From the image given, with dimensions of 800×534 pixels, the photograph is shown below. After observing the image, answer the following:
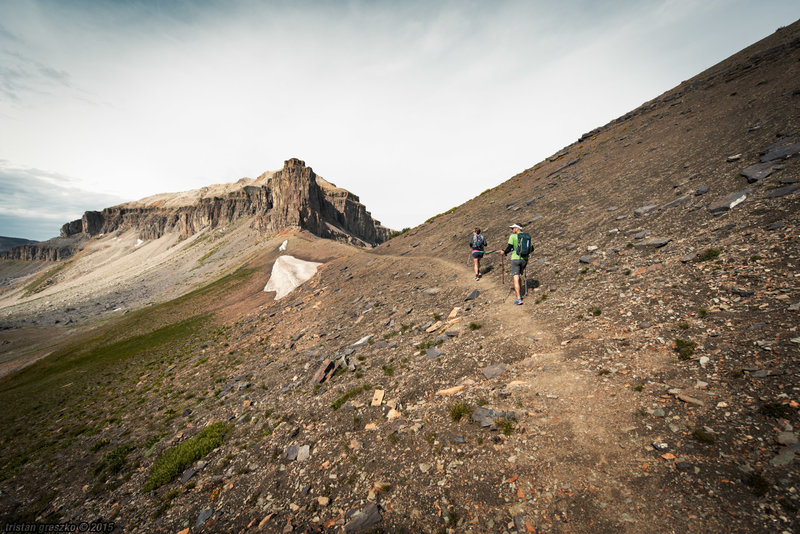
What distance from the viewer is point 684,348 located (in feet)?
26.6

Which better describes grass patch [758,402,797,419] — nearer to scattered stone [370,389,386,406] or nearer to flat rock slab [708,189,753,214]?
scattered stone [370,389,386,406]

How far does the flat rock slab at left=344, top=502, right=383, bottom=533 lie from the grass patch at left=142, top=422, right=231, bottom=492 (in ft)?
31.3

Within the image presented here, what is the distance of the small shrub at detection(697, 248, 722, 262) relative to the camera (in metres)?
10.8

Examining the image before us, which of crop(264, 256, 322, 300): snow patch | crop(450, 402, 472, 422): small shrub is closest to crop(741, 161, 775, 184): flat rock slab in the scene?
crop(450, 402, 472, 422): small shrub

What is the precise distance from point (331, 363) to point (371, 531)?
965 centimetres

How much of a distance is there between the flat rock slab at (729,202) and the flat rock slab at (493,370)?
1288 cm

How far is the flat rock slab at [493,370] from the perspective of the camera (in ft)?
33.5

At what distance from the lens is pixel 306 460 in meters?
10.2

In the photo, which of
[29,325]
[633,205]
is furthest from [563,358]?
[29,325]

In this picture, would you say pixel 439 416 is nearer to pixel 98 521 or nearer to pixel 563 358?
pixel 563 358

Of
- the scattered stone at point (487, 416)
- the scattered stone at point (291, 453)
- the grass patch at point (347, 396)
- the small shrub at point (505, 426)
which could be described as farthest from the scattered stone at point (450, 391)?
the scattered stone at point (291, 453)

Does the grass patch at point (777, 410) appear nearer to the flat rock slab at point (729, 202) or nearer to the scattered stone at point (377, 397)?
the scattered stone at point (377, 397)

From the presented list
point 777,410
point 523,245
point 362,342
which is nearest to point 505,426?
point 777,410

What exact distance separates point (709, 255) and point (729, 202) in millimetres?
4863
